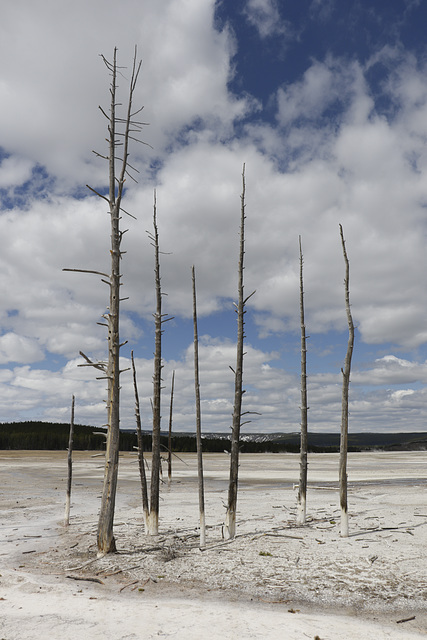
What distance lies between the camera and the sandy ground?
8094 millimetres

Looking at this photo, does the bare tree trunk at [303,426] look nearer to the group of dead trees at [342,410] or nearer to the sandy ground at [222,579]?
the group of dead trees at [342,410]

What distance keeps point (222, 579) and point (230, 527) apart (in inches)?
133

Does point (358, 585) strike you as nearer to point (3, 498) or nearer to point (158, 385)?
point (158, 385)

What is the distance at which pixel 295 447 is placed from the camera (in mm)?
96062

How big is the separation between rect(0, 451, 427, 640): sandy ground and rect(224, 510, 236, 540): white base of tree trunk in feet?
1.20

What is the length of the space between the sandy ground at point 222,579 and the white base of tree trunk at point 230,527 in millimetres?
366

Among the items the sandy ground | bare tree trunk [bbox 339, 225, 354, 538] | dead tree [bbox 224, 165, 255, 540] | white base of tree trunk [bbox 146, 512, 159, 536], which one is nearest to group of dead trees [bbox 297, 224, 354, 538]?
bare tree trunk [bbox 339, 225, 354, 538]

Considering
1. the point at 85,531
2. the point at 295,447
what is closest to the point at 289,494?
the point at 85,531

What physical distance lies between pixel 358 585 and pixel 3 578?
7579 millimetres

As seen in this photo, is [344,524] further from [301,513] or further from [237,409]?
[237,409]

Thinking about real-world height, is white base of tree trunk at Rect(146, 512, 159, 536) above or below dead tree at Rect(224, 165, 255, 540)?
below

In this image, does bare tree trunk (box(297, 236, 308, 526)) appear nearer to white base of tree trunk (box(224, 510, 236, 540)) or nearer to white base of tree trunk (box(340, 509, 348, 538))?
white base of tree trunk (box(340, 509, 348, 538))

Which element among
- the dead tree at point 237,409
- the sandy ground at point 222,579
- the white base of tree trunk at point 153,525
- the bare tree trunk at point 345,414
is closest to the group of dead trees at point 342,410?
the bare tree trunk at point 345,414

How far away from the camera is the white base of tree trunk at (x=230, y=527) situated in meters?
13.8
